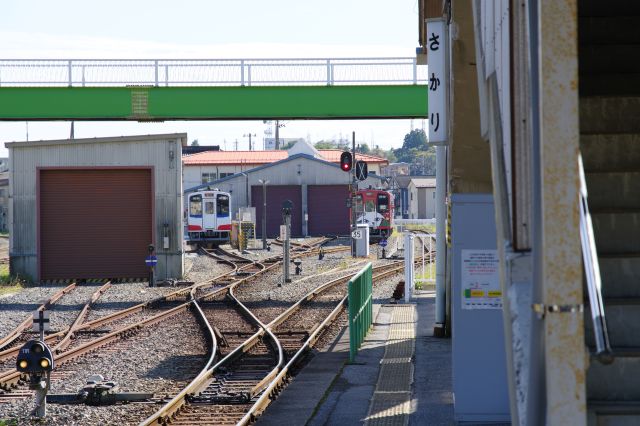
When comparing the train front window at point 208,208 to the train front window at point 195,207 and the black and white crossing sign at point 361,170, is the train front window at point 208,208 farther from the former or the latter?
the black and white crossing sign at point 361,170

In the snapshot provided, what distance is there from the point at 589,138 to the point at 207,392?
7.20m

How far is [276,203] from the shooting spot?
6269 cm

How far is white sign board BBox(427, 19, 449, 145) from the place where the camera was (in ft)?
32.3

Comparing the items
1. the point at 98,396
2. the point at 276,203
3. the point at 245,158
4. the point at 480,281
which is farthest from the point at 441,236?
the point at 245,158

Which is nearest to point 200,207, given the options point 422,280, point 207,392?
point 422,280

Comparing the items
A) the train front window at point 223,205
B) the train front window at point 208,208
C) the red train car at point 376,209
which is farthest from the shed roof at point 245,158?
the train front window at point 208,208

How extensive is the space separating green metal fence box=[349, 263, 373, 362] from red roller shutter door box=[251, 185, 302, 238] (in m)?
44.6

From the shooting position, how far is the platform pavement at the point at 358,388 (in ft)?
30.8

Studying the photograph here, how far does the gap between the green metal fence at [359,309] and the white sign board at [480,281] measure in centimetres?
489

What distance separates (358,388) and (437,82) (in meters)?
3.50

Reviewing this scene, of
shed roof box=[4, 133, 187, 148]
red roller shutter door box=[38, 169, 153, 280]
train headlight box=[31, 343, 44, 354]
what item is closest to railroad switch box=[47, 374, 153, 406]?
train headlight box=[31, 343, 44, 354]

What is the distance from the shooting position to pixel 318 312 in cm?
Answer: 2009

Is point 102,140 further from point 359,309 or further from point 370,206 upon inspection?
point 370,206

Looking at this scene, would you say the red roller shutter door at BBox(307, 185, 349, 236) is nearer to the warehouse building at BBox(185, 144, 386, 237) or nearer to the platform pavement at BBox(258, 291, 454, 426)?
the warehouse building at BBox(185, 144, 386, 237)
